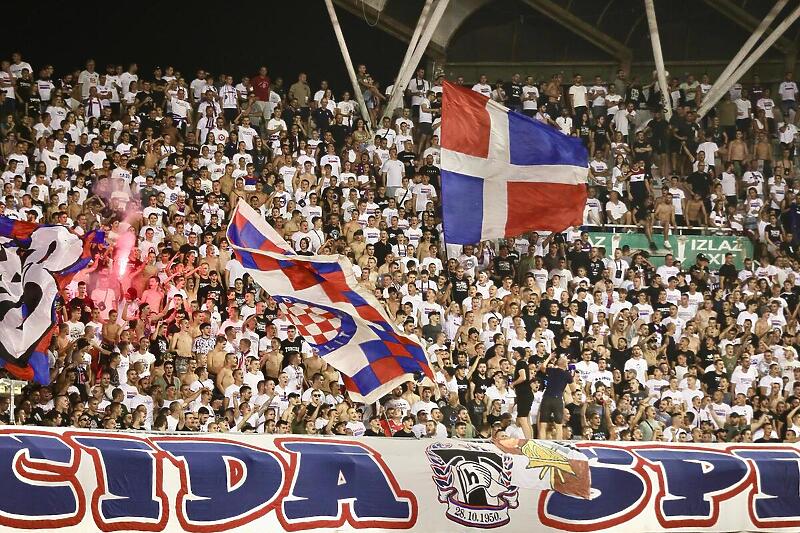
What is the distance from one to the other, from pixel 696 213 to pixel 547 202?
26.0 ft

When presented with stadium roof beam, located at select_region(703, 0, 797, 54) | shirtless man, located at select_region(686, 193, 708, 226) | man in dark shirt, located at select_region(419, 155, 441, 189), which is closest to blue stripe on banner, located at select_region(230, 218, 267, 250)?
man in dark shirt, located at select_region(419, 155, 441, 189)

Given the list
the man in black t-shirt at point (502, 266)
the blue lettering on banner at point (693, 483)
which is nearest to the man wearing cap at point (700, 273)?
the man in black t-shirt at point (502, 266)

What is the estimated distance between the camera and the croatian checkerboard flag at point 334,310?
450 inches

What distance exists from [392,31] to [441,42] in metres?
1.16

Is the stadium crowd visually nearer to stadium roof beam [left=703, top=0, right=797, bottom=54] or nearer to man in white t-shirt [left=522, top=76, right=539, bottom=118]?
man in white t-shirt [left=522, top=76, right=539, bottom=118]

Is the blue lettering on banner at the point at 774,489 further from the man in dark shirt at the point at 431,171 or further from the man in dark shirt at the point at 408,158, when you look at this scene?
the man in dark shirt at the point at 408,158

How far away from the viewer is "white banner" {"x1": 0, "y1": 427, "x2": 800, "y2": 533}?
10758 mm

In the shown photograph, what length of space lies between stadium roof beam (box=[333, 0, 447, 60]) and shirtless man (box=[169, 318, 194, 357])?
429 inches

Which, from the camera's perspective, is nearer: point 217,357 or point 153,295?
point 217,357

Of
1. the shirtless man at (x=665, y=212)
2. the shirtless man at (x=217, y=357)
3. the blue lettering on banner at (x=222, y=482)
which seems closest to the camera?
the blue lettering on banner at (x=222, y=482)

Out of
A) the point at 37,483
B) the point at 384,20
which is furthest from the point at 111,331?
the point at 384,20

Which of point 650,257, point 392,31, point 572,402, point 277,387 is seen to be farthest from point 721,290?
point 392,31

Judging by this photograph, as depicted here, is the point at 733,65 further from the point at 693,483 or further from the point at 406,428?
the point at 693,483

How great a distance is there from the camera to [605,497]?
12273mm
